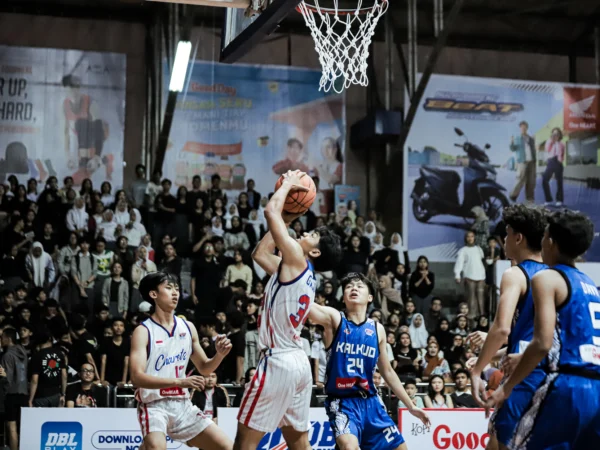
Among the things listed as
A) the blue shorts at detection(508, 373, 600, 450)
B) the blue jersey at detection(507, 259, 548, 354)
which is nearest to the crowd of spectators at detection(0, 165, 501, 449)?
the blue jersey at detection(507, 259, 548, 354)

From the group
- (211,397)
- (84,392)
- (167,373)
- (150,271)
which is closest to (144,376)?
(167,373)

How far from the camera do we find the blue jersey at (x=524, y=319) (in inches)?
187

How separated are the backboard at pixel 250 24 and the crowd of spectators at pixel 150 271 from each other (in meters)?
4.60

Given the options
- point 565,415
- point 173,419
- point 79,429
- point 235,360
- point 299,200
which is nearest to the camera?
point 565,415

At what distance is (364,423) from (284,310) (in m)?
1.87

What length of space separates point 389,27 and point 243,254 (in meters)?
8.22

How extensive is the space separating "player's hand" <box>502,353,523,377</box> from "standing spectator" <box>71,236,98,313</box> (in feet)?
39.0

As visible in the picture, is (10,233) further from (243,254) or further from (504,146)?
(504,146)

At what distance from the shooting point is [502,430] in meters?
4.59

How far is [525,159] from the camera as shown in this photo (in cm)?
2120

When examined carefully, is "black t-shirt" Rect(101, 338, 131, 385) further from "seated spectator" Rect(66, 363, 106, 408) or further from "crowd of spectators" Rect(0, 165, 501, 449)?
"seated spectator" Rect(66, 363, 106, 408)

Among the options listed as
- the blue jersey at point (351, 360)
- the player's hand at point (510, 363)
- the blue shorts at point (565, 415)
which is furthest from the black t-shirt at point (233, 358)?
the blue shorts at point (565, 415)

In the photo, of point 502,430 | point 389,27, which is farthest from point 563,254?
point 389,27

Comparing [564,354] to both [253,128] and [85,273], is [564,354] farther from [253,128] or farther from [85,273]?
[253,128]
